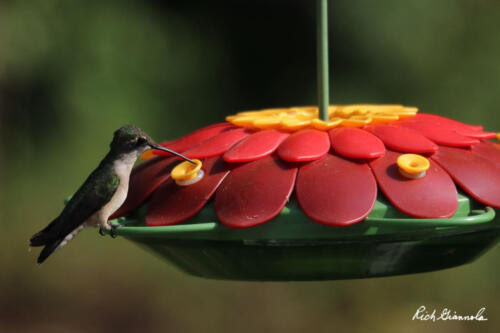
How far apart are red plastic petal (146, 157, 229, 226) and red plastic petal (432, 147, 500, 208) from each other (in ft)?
1.89

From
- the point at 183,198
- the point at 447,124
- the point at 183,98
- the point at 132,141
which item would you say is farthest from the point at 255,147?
the point at 183,98

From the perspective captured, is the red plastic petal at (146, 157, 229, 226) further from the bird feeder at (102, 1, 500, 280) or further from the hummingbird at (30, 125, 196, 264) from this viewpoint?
the hummingbird at (30, 125, 196, 264)

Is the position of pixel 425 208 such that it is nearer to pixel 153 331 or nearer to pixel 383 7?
pixel 383 7

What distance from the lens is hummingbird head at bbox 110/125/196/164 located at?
198cm

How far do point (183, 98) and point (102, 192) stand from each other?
3.85 metres

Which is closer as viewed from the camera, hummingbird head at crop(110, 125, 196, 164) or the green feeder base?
the green feeder base

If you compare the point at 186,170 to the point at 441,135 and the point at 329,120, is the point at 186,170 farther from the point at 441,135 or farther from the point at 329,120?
the point at 441,135

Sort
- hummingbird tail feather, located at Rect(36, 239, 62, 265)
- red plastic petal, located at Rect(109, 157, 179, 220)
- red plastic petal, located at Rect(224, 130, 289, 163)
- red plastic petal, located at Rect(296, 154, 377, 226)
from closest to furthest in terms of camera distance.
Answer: red plastic petal, located at Rect(296, 154, 377, 226), red plastic petal, located at Rect(224, 130, 289, 163), red plastic petal, located at Rect(109, 157, 179, 220), hummingbird tail feather, located at Rect(36, 239, 62, 265)

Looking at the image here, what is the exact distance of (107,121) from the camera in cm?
546

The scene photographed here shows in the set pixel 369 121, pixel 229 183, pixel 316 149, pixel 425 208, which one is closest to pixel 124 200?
pixel 229 183

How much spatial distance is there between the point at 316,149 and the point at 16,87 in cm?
489

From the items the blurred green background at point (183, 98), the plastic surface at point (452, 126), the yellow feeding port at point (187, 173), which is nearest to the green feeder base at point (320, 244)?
the yellow feeding port at point (187, 173)

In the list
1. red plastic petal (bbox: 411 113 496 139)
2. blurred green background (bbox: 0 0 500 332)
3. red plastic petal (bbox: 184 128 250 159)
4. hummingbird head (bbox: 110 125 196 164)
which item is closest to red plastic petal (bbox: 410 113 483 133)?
red plastic petal (bbox: 411 113 496 139)

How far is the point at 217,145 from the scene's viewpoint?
179cm
